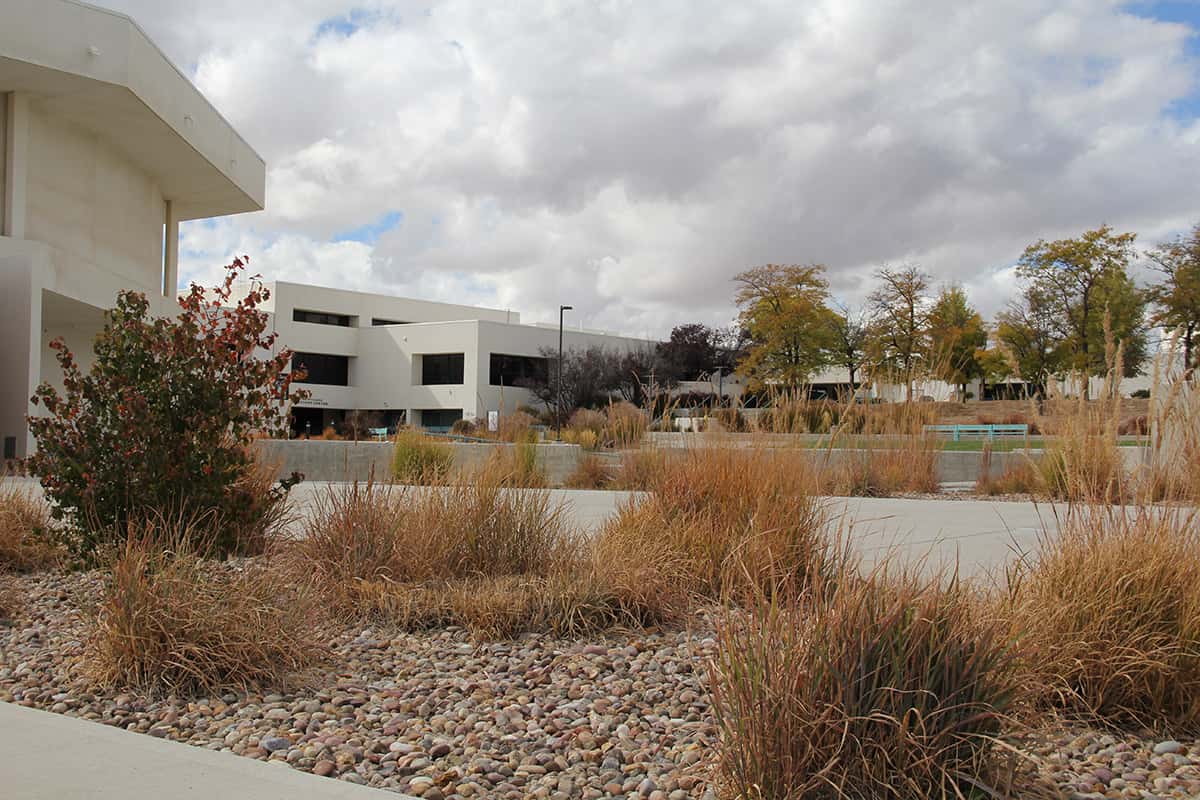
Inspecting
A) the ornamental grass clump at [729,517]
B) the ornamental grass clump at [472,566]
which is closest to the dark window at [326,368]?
the ornamental grass clump at [472,566]

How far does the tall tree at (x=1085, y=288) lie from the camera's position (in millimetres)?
39844

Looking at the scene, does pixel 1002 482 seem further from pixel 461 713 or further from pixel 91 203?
pixel 91 203

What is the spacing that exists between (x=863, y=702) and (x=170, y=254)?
1012 inches

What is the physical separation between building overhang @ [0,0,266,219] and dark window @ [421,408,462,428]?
2771cm

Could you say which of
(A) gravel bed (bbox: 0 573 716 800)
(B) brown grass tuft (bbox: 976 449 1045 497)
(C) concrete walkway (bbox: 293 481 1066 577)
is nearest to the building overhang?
(C) concrete walkway (bbox: 293 481 1066 577)

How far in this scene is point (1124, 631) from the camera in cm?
351

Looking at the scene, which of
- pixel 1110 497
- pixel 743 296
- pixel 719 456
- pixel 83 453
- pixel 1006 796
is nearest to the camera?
pixel 1006 796

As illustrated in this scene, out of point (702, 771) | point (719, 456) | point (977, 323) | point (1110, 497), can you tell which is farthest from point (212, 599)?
point (977, 323)

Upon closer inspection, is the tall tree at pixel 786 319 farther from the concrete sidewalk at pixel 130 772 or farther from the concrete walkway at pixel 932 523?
the concrete sidewalk at pixel 130 772

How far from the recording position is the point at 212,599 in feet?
13.7

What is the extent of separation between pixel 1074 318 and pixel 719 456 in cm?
4169

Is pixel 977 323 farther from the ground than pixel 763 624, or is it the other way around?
pixel 977 323

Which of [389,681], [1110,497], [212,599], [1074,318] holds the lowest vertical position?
[389,681]

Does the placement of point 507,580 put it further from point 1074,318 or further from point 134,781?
point 1074,318
